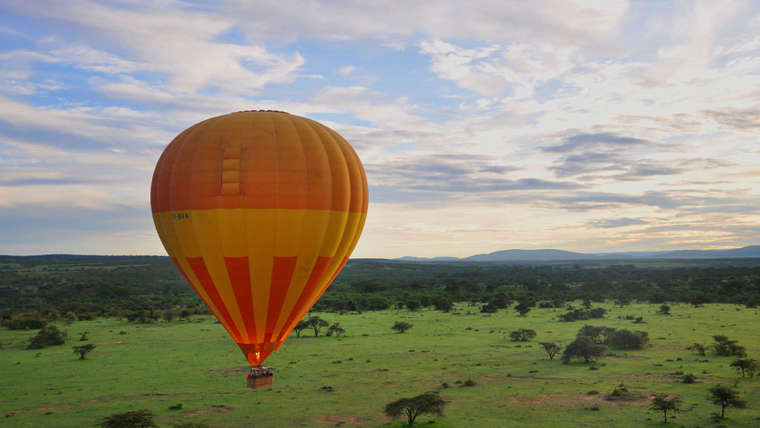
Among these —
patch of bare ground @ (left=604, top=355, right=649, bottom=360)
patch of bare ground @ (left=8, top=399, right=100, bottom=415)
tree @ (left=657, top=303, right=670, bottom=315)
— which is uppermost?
tree @ (left=657, top=303, right=670, bottom=315)

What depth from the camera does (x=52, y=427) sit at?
1196 inches

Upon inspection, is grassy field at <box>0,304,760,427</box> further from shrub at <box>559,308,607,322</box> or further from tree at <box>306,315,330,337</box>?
shrub at <box>559,308,607,322</box>

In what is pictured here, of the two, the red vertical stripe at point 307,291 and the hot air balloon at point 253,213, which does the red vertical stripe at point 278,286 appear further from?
the red vertical stripe at point 307,291

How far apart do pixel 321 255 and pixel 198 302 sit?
80.5 m

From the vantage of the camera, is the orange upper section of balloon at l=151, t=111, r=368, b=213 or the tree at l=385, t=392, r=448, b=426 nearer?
the orange upper section of balloon at l=151, t=111, r=368, b=213

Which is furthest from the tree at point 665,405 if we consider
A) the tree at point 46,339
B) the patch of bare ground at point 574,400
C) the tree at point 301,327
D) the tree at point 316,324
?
the tree at point 46,339

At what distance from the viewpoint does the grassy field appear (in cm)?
3166

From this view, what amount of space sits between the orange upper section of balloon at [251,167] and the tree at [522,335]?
37.8 meters

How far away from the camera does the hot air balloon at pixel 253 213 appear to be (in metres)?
20.8

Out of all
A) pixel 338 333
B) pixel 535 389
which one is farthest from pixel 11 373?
pixel 535 389

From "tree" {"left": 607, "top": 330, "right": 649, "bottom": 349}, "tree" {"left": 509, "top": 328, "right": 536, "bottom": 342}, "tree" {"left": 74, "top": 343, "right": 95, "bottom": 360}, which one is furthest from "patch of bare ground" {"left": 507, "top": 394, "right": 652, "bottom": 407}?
"tree" {"left": 74, "top": 343, "right": 95, "bottom": 360}

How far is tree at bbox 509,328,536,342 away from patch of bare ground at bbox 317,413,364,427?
28044 millimetres

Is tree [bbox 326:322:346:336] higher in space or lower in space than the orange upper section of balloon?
lower

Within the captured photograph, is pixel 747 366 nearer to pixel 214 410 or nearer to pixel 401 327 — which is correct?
pixel 401 327
